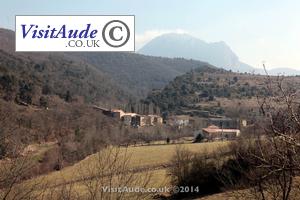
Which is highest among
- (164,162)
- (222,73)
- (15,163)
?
(222,73)

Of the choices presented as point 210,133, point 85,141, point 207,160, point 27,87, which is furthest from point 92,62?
point 207,160

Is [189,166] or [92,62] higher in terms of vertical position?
[92,62]

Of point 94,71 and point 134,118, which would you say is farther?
point 94,71

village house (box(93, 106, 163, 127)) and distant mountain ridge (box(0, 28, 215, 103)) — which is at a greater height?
distant mountain ridge (box(0, 28, 215, 103))

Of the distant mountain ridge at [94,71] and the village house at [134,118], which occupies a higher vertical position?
the distant mountain ridge at [94,71]

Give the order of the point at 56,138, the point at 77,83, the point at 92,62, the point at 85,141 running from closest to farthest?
the point at 85,141
the point at 56,138
the point at 77,83
the point at 92,62

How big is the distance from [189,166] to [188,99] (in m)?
82.2

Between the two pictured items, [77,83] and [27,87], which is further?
[77,83]

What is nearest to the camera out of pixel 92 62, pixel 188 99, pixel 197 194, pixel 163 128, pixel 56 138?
pixel 197 194

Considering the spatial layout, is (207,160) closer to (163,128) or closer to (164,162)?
(164,162)

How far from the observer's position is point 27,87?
211ft

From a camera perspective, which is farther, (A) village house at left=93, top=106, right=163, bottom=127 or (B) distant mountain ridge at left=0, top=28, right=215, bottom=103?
(B) distant mountain ridge at left=0, top=28, right=215, bottom=103

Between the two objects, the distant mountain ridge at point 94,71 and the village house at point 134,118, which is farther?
the distant mountain ridge at point 94,71

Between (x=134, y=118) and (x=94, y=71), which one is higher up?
(x=94, y=71)
